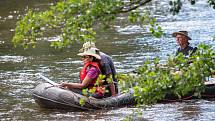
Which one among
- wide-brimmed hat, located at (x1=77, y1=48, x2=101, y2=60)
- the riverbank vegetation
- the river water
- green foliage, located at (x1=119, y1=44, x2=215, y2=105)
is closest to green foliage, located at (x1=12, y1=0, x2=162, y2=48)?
the riverbank vegetation

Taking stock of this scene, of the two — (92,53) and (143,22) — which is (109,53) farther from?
(143,22)

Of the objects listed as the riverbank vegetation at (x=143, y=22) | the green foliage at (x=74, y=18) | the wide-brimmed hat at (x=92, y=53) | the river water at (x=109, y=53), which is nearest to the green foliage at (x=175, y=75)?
the riverbank vegetation at (x=143, y=22)

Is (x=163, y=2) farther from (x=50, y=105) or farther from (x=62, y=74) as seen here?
(x=50, y=105)

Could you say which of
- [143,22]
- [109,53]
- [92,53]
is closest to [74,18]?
→ [143,22]

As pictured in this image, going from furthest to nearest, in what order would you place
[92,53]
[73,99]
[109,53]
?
[109,53] → [73,99] → [92,53]

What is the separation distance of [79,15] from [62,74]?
9.14 metres

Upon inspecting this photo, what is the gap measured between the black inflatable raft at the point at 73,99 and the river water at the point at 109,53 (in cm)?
10

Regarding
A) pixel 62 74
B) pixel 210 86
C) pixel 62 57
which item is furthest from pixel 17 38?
pixel 62 57

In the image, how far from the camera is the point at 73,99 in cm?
1011

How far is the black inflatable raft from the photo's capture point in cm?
1009

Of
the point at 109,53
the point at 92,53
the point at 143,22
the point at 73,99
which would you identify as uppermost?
the point at 143,22

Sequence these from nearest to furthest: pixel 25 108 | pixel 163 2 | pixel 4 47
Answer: pixel 25 108
pixel 4 47
pixel 163 2

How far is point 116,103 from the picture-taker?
1015cm

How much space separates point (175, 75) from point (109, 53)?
11821 millimetres
